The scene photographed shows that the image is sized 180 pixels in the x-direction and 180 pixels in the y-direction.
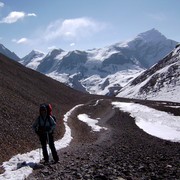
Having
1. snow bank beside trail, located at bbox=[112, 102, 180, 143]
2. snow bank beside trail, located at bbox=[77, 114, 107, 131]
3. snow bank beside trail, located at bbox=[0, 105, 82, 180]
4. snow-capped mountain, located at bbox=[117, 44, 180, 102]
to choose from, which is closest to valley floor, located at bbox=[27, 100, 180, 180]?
snow bank beside trail, located at bbox=[0, 105, 82, 180]

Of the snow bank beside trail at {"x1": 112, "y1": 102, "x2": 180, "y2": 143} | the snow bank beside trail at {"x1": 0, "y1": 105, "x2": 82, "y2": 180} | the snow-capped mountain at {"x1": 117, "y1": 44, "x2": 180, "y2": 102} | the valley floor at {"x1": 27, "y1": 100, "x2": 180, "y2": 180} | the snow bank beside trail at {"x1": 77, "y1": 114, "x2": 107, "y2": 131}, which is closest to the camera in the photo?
the valley floor at {"x1": 27, "y1": 100, "x2": 180, "y2": 180}

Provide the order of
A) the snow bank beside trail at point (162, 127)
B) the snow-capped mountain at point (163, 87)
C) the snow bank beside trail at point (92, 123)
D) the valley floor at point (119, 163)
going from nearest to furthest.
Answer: the valley floor at point (119, 163), the snow bank beside trail at point (162, 127), the snow bank beside trail at point (92, 123), the snow-capped mountain at point (163, 87)

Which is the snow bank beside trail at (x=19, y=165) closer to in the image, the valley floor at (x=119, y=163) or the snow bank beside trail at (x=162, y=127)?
the valley floor at (x=119, y=163)

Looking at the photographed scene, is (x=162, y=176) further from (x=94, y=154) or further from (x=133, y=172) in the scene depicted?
(x=94, y=154)

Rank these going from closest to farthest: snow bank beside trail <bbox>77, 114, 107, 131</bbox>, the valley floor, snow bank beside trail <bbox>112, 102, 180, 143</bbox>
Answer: the valley floor → snow bank beside trail <bbox>112, 102, 180, 143</bbox> → snow bank beside trail <bbox>77, 114, 107, 131</bbox>

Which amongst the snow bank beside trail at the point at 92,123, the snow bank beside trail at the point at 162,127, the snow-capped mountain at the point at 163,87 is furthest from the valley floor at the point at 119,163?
the snow-capped mountain at the point at 163,87

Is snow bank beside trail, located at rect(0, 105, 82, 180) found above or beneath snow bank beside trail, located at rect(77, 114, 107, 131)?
above

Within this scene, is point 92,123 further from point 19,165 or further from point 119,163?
point 19,165

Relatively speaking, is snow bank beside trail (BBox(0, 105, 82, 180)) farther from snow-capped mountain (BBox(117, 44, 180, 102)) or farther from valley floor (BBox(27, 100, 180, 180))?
snow-capped mountain (BBox(117, 44, 180, 102))

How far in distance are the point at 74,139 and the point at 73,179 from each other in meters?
16.9

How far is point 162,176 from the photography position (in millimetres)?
15461

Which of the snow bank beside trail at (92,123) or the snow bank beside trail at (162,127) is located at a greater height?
the snow bank beside trail at (92,123)

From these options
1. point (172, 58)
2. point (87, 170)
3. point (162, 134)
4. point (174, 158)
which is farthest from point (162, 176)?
point (172, 58)

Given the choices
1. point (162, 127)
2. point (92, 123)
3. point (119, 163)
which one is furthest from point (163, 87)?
point (119, 163)
